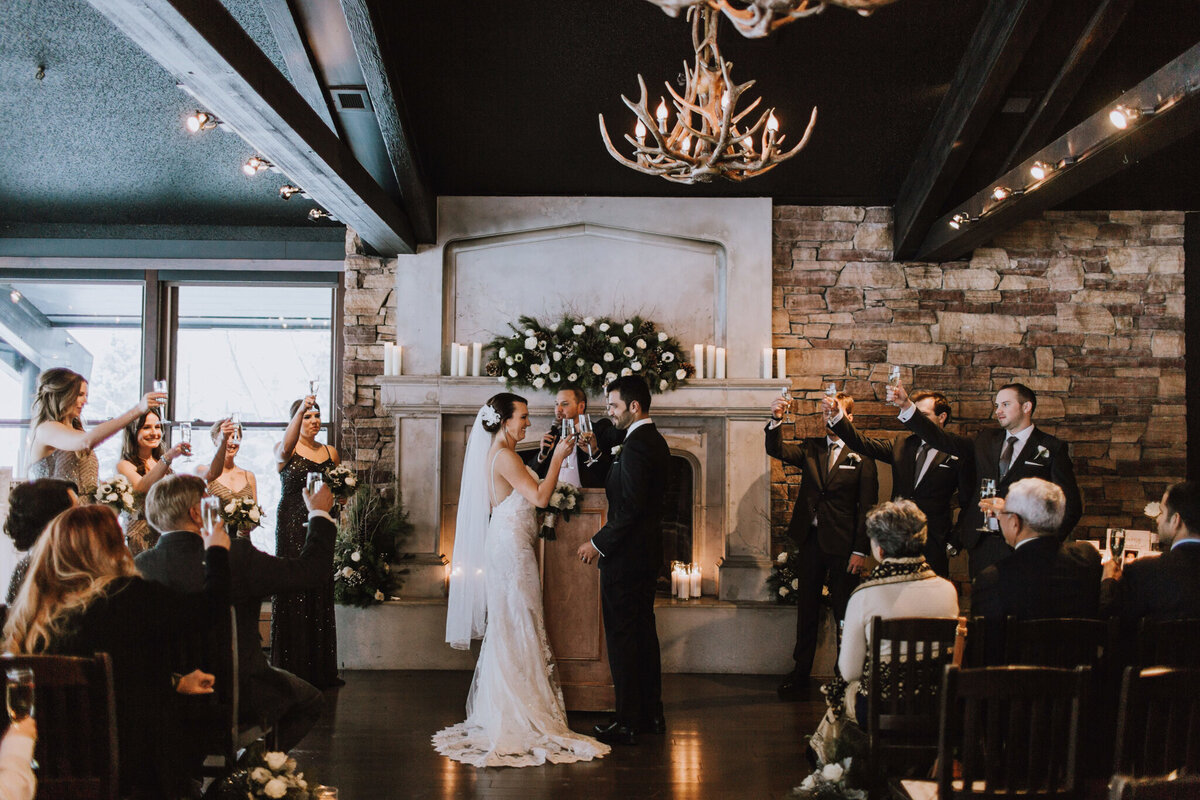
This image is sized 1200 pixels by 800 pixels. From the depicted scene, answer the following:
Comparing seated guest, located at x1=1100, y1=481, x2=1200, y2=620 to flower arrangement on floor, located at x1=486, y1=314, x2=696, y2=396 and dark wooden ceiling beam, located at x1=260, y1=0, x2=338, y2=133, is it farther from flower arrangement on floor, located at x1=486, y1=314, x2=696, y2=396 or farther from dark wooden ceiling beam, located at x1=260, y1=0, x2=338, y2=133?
dark wooden ceiling beam, located at x1=260, y1=0, x2=338, y2=133

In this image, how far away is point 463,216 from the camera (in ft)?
22.3

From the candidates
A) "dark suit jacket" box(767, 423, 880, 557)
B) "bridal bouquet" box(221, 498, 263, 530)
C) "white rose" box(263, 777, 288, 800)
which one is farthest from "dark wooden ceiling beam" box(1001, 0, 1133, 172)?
"white rose" box(263, 777, 288, 800)

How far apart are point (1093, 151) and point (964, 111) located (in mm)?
1117

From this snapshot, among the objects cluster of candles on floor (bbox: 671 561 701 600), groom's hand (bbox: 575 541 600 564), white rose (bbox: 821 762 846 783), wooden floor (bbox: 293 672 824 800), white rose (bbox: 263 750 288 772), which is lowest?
wooden floor (bbox: 293 672 824 800)

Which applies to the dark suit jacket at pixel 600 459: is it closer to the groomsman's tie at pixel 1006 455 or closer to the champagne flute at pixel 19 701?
the groomsman's tie at pixel 1006 455

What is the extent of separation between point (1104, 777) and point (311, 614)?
4278 millimetres

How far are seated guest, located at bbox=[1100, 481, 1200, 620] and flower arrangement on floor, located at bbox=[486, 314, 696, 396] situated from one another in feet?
11.6

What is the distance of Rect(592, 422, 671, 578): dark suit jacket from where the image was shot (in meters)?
4.77

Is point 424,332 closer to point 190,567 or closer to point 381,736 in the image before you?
point 381,736

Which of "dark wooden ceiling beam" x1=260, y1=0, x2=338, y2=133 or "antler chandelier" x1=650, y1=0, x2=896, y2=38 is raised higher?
"dark wooden ceiling beam" x1=260, y1=0, x2=338, y2=133

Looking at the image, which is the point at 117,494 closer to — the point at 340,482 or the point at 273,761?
the point at 340,482

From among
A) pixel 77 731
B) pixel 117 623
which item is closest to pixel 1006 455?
pixel 117 623

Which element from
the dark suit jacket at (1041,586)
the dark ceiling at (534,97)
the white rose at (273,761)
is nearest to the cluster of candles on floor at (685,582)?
the dark ceiling at (534,97)

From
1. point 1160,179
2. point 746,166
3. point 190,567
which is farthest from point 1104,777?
point 1160,179
